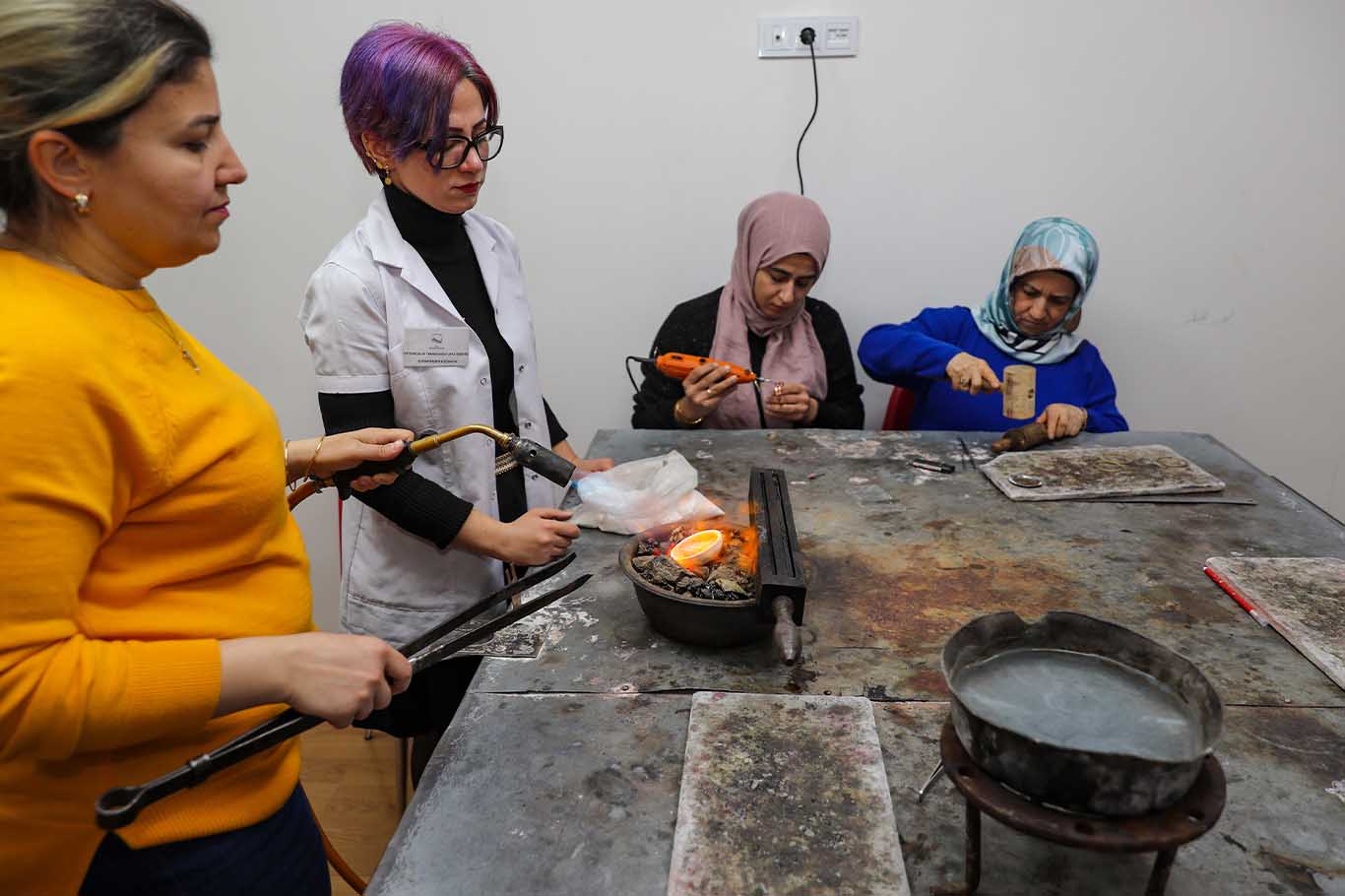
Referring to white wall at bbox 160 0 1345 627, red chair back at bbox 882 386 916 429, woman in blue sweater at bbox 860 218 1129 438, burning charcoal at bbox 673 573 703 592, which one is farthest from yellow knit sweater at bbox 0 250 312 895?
red chair back at bbox 882 386 916 429

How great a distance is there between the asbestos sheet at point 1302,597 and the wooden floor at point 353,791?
229 cm

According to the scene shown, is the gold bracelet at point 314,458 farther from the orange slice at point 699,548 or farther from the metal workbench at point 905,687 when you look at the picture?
the orange slice at point 699,548

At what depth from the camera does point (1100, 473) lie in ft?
7.24

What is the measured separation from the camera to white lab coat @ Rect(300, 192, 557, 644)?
1.75m

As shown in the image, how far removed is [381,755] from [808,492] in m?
1.81

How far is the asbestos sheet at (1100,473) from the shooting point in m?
2.08

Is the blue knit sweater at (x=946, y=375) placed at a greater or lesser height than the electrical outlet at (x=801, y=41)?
lesser

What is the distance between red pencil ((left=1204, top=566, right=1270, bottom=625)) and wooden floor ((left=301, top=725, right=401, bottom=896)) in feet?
7.38

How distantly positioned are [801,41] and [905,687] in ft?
8.06

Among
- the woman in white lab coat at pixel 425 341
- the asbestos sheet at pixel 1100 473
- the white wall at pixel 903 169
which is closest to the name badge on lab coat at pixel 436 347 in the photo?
the woman in white lab coat at pixel 425 341

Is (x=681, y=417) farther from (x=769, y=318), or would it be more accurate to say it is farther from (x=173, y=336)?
(x=173, y=336)

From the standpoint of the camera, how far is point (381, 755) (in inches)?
114

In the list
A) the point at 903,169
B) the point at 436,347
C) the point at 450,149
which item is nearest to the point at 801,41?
the point at 903,169

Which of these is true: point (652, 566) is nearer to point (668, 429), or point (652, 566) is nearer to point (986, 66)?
point (668, 429)
